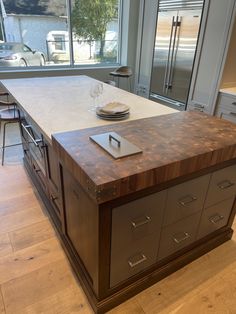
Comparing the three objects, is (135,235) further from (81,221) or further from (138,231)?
(81,221)

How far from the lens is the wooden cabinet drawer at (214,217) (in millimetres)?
1517

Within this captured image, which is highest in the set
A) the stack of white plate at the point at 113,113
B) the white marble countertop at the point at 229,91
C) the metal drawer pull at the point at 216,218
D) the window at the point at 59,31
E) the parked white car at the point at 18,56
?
the window at the point at 59,31

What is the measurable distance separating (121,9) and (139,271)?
14.7 feet

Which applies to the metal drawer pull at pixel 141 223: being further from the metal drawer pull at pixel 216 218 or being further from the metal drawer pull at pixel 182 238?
the metal drawer pull at pixel 216 218

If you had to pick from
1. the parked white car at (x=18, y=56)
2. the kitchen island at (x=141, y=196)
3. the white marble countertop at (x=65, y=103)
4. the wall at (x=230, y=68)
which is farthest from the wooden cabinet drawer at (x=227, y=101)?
the parked white car at (x=18, y=56)

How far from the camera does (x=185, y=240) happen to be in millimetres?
1507

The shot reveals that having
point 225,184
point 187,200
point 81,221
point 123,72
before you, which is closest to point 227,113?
point 225,184

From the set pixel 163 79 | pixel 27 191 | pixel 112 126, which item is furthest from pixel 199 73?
pixel 27 191

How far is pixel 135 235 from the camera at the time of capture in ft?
3.92

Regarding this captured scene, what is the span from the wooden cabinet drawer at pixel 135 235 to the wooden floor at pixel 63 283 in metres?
0.25

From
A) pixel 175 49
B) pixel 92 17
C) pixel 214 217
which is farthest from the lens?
pixel 92 17

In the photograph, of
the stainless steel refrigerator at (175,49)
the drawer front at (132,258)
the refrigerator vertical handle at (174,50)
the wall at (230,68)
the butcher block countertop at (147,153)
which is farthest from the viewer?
the refrigerator vertical handle at (174,50)

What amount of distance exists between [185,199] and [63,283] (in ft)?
3.06

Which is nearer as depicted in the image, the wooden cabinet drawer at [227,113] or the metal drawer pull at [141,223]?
the metal drawer pull at [141,223]
